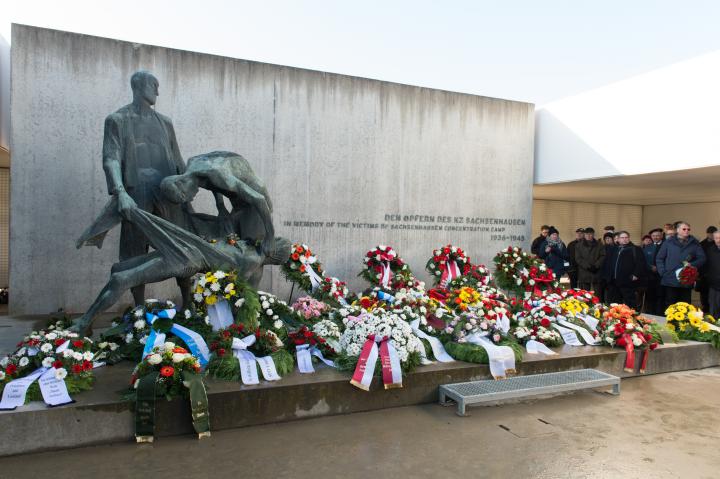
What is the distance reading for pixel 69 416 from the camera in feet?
8.99

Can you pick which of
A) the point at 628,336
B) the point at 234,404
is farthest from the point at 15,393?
the point at 628,336

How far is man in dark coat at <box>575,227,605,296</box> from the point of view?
28.1ft

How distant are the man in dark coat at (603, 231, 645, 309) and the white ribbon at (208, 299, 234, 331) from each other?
20.4ft

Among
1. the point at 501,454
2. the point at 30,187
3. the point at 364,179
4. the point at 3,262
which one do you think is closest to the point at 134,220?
the point at 501,454

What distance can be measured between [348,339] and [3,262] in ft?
28.3

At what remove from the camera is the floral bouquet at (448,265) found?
7.72 metres

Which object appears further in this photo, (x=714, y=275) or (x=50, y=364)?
(x=714, y=275)

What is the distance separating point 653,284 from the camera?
26.4 ft

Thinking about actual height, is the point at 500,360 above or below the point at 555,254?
below

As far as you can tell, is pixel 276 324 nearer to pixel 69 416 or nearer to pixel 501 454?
pixel 69 416

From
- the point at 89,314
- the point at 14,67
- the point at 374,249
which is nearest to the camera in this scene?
the point at 89,314

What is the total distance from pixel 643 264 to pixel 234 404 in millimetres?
6870

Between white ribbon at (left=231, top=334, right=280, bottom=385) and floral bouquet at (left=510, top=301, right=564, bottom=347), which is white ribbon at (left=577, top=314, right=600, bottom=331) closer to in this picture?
floral bouquet at (left=510, top=301, right=564, bottom=347)

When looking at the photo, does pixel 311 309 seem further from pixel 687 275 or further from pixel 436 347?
pixel 687 275
